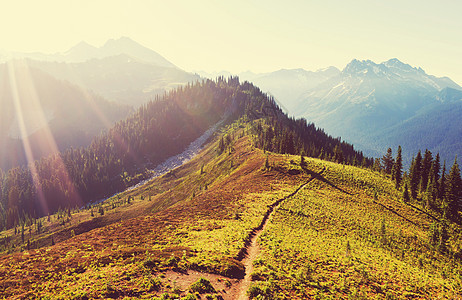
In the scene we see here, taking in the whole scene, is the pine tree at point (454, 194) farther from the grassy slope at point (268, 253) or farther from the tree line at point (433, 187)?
the grassy slope at point (268, 253)

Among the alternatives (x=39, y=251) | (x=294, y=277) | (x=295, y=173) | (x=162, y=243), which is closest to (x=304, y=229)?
(x=294, y=277)

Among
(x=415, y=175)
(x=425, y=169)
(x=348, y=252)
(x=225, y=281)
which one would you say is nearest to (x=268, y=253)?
(x=225, y=281)

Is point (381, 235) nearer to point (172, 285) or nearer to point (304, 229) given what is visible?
point (304, 229)

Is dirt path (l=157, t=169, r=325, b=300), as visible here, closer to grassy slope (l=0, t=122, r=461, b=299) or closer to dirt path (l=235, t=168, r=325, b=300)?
dirt path (l=235, t=168, r=325, b=300)

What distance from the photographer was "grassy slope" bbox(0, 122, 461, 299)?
2266cm

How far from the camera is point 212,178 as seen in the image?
346 feet

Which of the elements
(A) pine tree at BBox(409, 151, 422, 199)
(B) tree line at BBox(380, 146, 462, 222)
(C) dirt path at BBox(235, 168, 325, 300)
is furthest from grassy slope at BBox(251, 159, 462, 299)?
(A) pine tree at BBox(409, 151, 422, 199)

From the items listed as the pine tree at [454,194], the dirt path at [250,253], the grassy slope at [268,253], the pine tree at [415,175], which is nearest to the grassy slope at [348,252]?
the grassy slope at [268,253]

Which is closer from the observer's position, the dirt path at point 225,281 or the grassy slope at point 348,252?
the dirt path at point 225,281

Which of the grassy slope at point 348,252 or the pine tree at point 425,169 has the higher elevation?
the pine tree at point 425,169

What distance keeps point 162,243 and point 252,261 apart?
13.5m

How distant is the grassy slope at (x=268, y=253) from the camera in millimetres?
22656

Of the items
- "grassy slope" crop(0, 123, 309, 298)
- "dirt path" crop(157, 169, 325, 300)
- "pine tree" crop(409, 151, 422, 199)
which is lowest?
"grassy slope" crop(0, 123, 309, 298)

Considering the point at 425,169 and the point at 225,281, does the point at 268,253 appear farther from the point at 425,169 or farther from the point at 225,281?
the point at 425,169
